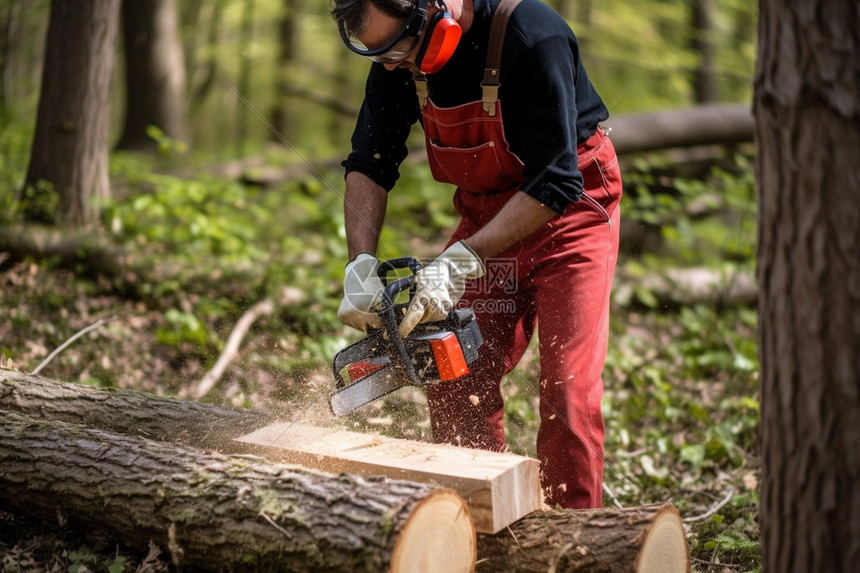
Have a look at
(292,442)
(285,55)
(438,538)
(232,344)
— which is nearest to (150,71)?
(285,55)

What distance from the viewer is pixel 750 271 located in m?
7.19

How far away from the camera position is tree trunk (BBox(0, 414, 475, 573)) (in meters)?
2.15

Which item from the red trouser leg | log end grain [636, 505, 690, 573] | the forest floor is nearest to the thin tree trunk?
the forest floor

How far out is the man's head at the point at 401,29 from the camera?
2.66 m

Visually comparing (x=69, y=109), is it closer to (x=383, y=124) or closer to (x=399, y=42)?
(x=383, y=124)

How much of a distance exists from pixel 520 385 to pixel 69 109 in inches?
155

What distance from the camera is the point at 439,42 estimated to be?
106 inches

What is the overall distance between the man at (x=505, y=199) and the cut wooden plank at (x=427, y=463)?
364 mm

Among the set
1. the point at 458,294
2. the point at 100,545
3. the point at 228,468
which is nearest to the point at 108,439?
the point at 100,545

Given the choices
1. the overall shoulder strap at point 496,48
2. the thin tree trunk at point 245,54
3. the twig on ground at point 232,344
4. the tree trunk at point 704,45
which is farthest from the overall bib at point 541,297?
the tree trunk at point 704,45

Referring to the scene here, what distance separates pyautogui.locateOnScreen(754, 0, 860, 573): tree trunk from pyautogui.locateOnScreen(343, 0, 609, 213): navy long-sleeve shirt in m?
0.91

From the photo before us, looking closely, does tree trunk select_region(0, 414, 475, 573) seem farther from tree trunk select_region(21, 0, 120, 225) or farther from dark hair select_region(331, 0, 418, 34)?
tree trunk select_region(21, 0, 120, 225)

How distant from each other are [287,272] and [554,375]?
3.43 metres

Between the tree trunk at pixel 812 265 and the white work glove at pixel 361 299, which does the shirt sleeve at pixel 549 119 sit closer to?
the white work glove at pixel 361 299
